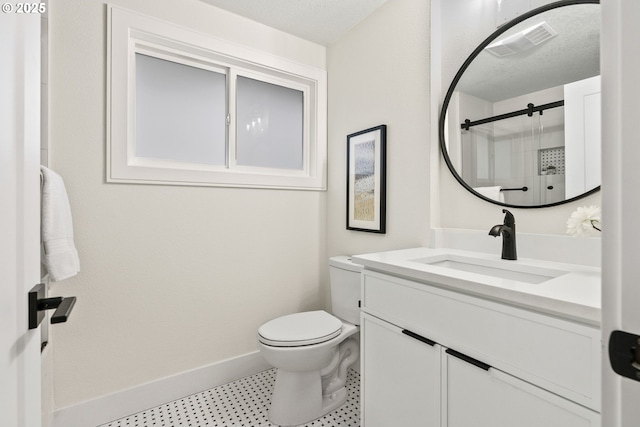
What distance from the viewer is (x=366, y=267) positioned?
1354 millimetres

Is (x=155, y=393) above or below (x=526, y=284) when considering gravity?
below

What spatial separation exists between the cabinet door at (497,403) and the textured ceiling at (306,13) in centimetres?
197

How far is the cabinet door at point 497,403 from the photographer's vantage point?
0.75m

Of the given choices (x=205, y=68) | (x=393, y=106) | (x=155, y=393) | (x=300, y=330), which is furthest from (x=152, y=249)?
(x=393, y=106)

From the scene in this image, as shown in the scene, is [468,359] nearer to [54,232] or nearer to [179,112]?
[54,232]

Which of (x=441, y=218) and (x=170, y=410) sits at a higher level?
(x=441, y=218)

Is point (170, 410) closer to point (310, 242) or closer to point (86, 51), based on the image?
point (310, 242)

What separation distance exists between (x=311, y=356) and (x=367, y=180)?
3.61ft

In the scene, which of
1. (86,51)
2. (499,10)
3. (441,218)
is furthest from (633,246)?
(86,51)

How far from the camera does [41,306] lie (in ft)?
1.93

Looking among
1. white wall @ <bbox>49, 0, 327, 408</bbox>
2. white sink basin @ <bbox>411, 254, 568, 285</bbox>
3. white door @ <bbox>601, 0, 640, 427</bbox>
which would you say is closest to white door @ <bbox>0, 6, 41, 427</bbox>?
white door @ <bbox>601, 0, 640, 427</bbox>

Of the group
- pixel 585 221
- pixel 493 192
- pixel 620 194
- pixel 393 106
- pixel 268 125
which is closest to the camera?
pixel 620 194

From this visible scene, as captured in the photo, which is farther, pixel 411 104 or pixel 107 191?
pixel 411 104

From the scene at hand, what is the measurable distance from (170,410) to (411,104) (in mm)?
2164
